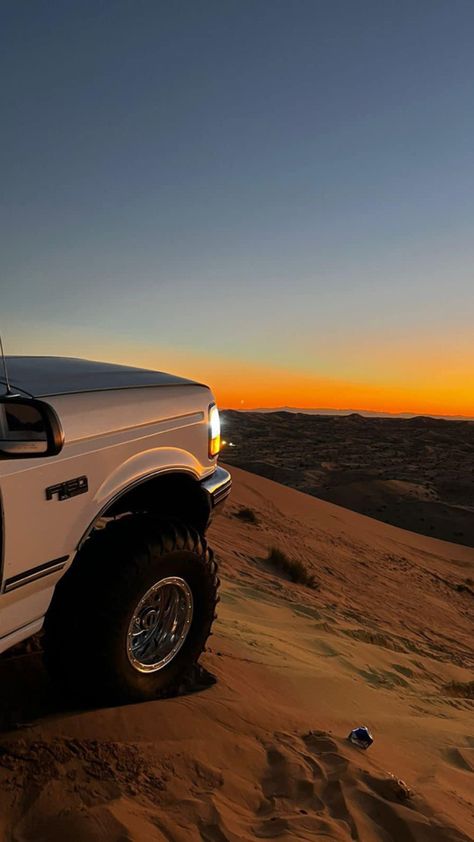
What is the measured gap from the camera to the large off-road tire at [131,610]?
110 inches

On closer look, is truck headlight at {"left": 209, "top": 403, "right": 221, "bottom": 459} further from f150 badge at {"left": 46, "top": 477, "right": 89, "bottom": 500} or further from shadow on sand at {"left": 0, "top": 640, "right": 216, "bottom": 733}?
shadow on sand at {"left": 0, "top": 640, "right": 216, "bottom": 733}

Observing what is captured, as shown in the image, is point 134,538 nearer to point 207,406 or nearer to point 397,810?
point 207,406

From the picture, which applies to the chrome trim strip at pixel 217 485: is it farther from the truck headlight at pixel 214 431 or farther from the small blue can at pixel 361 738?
the small blue can at pixel 361 738

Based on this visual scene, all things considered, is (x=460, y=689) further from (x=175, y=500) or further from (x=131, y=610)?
(x=131, y=610)

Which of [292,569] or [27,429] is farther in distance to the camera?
[292,569]

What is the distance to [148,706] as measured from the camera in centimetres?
319

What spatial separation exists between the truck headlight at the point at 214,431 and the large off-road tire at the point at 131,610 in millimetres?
632

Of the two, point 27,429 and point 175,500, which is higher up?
point 27,429

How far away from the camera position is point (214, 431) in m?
3.89

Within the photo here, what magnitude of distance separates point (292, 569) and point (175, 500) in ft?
24.8

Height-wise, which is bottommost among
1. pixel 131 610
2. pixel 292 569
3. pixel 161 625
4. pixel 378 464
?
pixel 378 464

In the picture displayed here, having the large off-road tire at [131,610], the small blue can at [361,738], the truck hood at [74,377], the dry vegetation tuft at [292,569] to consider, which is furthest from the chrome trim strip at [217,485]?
the dry vegetation tuft at [292,569]

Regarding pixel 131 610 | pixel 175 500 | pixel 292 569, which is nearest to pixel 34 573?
pixel 131 610

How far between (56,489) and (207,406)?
58.4 inches
